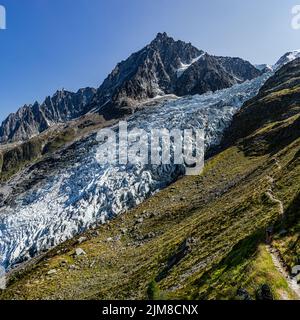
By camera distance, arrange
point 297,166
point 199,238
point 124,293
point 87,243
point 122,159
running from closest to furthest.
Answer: point 124,293, point 199,238, point 297,166, point 87,243, point 122,159

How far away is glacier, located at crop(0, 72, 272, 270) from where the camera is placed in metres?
85.2

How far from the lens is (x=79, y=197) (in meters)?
94.6

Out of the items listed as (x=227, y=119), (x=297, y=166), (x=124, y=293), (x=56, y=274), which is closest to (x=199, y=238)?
(x=124, y=293)

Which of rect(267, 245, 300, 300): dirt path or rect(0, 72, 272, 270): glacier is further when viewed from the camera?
rect(0, 72, 272, 270): glacier

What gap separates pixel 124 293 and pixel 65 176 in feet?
238

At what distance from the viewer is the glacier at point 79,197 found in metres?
85.2

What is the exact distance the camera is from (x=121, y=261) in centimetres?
5894

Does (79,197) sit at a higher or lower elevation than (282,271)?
lower

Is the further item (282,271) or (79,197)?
(79,197)

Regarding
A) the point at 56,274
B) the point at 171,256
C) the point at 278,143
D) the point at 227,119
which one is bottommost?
the point at 56,274

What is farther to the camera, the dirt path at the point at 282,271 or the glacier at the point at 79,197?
the glacier at the point at 79,197
